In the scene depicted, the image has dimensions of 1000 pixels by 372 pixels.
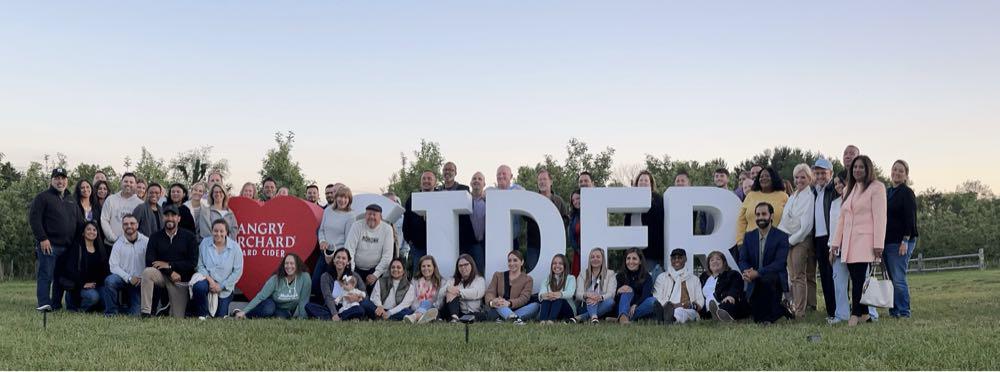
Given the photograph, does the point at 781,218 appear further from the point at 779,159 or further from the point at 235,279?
the point at 779,159

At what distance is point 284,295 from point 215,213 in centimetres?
193

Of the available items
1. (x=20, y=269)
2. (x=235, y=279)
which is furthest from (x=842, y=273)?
(x=20, y=269)

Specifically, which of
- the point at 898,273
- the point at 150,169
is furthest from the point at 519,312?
the point at 150,169

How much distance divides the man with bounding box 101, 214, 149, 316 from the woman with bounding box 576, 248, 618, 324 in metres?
5.95

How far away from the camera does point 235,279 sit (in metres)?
11.0

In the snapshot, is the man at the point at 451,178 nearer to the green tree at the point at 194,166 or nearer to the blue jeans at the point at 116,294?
the blue jeans at the point at 116,294

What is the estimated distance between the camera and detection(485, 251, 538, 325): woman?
10403 mm

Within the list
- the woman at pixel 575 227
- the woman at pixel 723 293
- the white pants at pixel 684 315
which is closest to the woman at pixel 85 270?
the woman at pixel 575 227

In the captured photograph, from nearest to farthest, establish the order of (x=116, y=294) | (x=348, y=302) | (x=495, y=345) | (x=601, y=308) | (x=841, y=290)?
(x=495, y=345)
(x=841, y=290)
(x=601, y=308)
(x=348, y=302)
(x=116, y=294)

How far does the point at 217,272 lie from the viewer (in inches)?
428

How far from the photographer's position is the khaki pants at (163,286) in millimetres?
10648

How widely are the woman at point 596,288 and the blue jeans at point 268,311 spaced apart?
388 cm

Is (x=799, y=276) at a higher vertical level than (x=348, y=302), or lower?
higher

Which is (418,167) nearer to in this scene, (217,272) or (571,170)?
(571,170)
